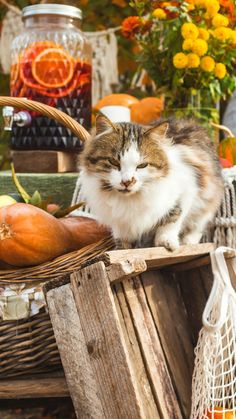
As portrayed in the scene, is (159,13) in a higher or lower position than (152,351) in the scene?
higher

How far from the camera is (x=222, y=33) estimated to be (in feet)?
7.36

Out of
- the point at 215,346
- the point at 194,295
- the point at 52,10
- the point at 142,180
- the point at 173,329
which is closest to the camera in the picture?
A: the point at 215,346

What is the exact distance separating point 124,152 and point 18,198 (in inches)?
19.6

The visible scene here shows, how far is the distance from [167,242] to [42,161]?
0.92m

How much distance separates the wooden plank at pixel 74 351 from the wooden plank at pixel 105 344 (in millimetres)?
17

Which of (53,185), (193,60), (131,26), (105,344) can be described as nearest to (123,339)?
(105,344)

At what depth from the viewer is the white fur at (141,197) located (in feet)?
5.30

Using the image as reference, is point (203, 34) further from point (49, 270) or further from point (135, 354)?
point (135, 354)

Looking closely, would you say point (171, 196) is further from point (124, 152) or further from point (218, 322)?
point (218, 322)

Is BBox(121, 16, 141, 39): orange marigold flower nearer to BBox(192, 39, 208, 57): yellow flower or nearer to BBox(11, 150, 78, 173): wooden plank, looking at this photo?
BBox(192, 39, 208, 57): yellow flower

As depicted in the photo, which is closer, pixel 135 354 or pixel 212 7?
pixel 135 354

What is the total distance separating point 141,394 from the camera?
1.46 meters

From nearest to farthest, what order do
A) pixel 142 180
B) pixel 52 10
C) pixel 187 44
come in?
pixel 142 180
pixel 187 44
pixel 52 10

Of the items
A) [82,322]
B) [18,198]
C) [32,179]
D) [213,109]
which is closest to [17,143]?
[32,179]
